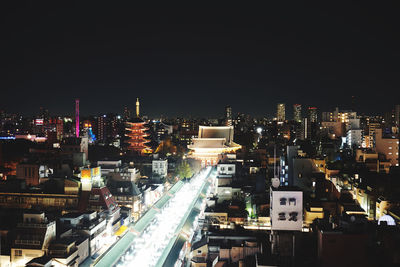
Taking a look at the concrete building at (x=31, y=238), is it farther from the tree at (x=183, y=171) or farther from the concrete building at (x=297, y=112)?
the concrete building at (x=297, y=112)

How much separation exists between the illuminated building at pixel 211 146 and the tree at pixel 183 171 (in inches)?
117

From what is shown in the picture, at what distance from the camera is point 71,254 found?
1169 centimetres

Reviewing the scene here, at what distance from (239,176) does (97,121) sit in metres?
45.2

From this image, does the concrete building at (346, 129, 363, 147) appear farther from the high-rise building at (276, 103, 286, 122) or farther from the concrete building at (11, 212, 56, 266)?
the high-rise building at (276, 103, 286, 122)

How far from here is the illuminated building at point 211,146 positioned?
30008 millimetres

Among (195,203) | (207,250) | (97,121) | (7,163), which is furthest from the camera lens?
(97,121)

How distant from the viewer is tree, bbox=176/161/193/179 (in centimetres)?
2633

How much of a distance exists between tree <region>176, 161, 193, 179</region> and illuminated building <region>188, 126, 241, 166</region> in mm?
2964

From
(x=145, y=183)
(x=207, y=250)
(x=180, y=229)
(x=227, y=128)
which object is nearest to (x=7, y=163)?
(x=145, y=183)

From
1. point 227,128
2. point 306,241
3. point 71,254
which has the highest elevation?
point 227,128

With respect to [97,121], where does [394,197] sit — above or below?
below

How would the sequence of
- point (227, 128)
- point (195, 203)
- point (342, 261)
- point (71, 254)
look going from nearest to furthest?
point (342, 261) → point (71, 254) → point (195, 203) → point (227, 128)

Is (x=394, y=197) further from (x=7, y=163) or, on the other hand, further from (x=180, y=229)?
(x=7, y=163)

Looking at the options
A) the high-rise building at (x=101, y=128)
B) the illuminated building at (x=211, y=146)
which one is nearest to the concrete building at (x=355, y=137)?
the illuminated building at (x=211, y=146)
